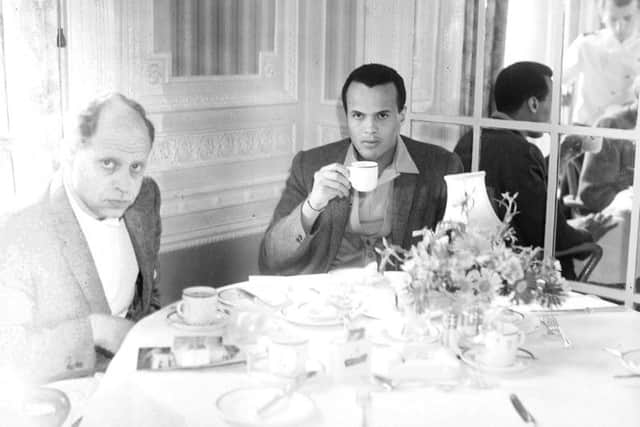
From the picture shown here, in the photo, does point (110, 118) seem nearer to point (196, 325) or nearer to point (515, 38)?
point (196, 325)

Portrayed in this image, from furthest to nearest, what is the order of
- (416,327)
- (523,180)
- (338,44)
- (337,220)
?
(338,44) < (523,180) < (337,220) < (416,327)

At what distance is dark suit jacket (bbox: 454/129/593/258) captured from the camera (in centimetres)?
300

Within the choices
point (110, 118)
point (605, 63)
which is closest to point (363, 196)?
point (605, 63)

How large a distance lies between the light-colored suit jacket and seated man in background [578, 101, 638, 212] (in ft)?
5.36

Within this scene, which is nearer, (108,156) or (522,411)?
(522,411)

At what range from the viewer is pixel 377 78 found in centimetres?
295

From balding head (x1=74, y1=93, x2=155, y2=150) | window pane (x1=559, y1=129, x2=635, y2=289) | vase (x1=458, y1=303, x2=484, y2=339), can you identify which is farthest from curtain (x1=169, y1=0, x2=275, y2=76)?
vase (x1=458, y1=303, x2=484, y2=339)

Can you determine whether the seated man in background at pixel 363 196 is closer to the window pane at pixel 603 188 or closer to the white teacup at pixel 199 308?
the window pane at pixel 603 188

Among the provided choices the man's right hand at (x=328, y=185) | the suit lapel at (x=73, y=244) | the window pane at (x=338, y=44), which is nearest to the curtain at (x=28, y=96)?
the suit lapel at (x=73, y=244)

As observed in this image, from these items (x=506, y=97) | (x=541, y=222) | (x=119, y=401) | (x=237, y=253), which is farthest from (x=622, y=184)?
(x=119, y=401)

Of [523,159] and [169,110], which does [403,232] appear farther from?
[169,110]

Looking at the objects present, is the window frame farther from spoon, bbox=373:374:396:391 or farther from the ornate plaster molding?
spoon, bbox=373:374:396:391

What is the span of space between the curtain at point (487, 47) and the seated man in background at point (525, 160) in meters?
0.03

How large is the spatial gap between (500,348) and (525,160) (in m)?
1.42
